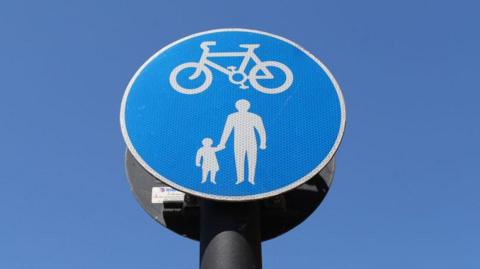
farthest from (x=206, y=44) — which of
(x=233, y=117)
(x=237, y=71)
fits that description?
(x=233, y=117)

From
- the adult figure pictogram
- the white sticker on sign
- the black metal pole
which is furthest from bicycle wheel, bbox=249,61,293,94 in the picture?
the white sticker on sign

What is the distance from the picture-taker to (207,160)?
2.74 metres

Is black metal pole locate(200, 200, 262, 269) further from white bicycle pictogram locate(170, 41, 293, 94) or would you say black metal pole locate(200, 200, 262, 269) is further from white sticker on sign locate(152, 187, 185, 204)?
white bicycle pictogram locate(170, 41, 293, 94)

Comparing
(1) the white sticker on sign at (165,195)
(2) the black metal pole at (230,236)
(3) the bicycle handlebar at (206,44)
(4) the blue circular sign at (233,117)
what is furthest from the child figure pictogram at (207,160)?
(3) the bicycle handlebar at (206,44)

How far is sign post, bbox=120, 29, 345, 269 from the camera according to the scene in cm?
271

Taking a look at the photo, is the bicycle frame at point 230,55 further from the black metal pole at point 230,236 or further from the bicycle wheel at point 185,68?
the black metal pole at point 230,236

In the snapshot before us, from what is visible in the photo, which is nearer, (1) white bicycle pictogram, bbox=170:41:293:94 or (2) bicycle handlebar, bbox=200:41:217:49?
(1) white bicycle pictogram, bbox=170:41:293:94

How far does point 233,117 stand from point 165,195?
661 mm

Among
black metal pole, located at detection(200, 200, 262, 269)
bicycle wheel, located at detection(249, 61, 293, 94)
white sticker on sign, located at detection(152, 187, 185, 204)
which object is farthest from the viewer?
white sticker on sign, located at detection(152, 187, 185, 204)

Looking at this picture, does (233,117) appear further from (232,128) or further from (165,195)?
(165,195)

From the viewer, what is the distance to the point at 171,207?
125 inches

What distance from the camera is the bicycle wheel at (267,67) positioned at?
2990 mm

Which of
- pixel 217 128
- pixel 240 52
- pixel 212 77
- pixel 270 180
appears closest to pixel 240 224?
pixel 270 180

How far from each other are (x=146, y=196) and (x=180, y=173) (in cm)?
67
